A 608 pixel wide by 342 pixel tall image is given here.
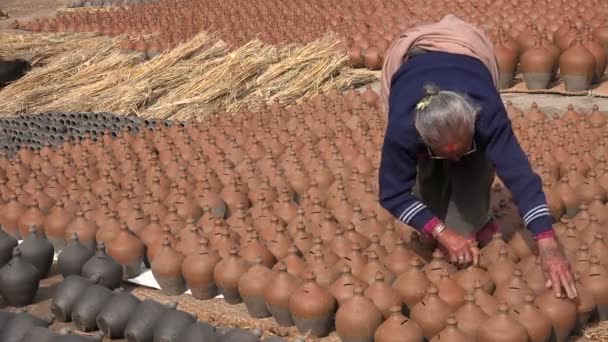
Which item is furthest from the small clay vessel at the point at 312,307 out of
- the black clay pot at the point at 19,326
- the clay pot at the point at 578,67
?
the clay pot at the point at 578,67

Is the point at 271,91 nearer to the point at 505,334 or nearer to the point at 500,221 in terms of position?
the point at 500,221

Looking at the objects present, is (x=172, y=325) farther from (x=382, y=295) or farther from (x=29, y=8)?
(x=29, y=8)

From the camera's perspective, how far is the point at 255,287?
4492mm

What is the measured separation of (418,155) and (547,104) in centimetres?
429

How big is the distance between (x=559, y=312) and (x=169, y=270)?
209 cm

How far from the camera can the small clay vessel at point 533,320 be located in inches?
150

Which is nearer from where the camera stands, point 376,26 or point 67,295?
point 67,295

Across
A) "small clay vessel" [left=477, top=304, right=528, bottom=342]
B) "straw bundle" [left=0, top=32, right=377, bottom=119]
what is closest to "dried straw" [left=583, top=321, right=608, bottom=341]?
"small clay vessel" [left=477, top=304, right=528, bottom=342]

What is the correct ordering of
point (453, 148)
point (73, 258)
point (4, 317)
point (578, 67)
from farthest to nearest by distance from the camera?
point (578, 67) → point (73, 258) → point (4, 317) → point (453, 148)

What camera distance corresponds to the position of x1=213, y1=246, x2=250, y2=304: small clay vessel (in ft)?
15.3

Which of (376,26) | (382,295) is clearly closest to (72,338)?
(382,295)

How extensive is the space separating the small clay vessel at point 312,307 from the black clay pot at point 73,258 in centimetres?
142

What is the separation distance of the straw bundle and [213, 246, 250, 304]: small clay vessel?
160 inches

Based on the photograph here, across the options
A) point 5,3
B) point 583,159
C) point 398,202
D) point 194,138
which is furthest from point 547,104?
point 5,3
